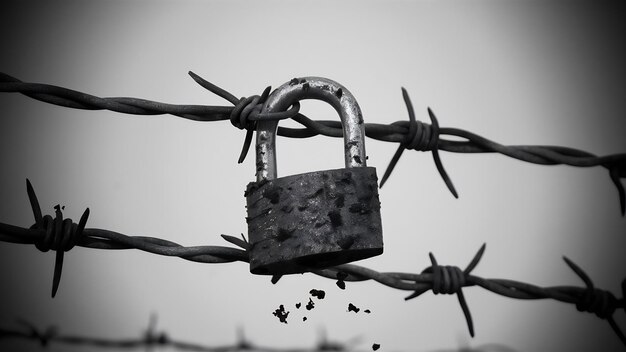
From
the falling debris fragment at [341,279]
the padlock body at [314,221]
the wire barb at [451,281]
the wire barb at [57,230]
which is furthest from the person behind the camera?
the wire barb at [451,281]

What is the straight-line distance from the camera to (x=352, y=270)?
1.55m

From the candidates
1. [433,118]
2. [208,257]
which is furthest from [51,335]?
[433,118]

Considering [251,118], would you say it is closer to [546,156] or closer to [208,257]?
[208,257]

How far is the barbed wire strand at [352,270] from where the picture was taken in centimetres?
136

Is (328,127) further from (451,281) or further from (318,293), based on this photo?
(451,281)

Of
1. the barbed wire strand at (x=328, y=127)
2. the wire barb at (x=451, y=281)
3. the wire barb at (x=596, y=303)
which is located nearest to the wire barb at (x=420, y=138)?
the barbed wire strand at (x=328, y=127)

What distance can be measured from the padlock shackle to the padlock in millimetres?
12

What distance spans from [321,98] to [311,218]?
0.29 m

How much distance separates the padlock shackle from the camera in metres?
1.37

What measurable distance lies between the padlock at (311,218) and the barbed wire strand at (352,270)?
12 cm

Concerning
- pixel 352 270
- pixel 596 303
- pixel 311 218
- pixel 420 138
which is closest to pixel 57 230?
pixel 311 218

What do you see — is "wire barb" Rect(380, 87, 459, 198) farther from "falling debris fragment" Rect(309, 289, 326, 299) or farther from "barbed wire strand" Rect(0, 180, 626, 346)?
"falling debris fragment" Rect(309, 289, 326, 299)

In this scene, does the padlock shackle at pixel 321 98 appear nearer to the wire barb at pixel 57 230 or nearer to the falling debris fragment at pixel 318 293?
the falling debris fragment at pixel 318 293

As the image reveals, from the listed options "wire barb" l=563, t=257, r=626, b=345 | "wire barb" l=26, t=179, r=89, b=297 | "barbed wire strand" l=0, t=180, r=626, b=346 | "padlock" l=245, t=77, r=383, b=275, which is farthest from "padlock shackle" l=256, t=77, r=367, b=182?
"wire barb" l=563, t=257, r=626, b=345
